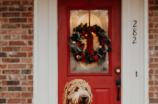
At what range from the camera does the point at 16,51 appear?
155 inches

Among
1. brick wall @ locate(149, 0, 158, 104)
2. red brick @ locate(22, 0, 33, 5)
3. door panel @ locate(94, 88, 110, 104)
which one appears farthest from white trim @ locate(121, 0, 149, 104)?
red brick @ locate(22, 0, 33, 5)

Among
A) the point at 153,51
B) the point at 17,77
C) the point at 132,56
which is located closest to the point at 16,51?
the point at 17,77

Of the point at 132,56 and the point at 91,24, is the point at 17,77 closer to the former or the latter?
the point at 91,24

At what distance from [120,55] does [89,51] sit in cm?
51

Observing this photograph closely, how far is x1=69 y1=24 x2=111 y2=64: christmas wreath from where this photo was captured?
13.2ft

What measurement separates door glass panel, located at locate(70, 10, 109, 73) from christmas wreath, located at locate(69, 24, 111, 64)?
64 mm

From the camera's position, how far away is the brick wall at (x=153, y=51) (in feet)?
12.9

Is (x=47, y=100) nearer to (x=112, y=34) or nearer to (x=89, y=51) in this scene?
(x=89, y=51)

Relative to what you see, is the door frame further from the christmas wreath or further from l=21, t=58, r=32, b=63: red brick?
the christmas wreath

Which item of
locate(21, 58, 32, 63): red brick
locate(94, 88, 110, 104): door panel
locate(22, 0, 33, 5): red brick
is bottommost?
locate(94, 88, 110, 104): door panel

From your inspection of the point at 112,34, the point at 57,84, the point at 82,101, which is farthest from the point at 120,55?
the point at 82,101

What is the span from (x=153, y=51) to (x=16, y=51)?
217 cm

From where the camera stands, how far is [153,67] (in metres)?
3.93

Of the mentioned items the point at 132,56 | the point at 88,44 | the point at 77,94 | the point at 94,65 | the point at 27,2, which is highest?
the point at 27,2
